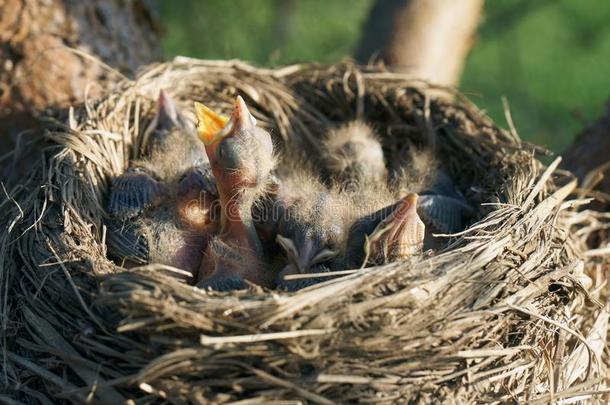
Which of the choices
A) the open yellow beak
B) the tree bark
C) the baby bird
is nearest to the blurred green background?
the tree bark

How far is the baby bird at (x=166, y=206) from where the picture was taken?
1.34 m

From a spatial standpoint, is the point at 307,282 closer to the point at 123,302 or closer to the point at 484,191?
the point at 123,302

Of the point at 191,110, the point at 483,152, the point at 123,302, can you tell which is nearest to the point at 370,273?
the point at 123,302

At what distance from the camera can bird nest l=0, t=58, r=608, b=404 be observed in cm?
97

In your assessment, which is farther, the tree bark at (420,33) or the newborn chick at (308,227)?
the tree bark at (420,33)

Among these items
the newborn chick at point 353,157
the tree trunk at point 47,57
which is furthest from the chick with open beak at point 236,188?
the tree trunk at point 47,57

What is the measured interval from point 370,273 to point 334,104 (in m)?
0.90

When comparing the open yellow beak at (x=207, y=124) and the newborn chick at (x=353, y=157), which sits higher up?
the open yellow beak at (x=207, y=124)

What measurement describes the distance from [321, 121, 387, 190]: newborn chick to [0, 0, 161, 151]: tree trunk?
1.82ft

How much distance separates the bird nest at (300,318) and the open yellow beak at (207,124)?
9.2 inches

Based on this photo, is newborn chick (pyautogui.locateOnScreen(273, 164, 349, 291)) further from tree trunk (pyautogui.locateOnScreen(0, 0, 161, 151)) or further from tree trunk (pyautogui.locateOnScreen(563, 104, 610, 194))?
tree trunk (pyautogui.locateOnScreen(563, 104, 610, 194))

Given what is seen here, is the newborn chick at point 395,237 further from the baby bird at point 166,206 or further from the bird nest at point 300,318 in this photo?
the baby bird at point 166,206

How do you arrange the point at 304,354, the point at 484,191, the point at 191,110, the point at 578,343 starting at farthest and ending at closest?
the point at 191,110, the point at 484,191, the point at 578,343, the point at 304,354

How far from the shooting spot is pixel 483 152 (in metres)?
1.61
